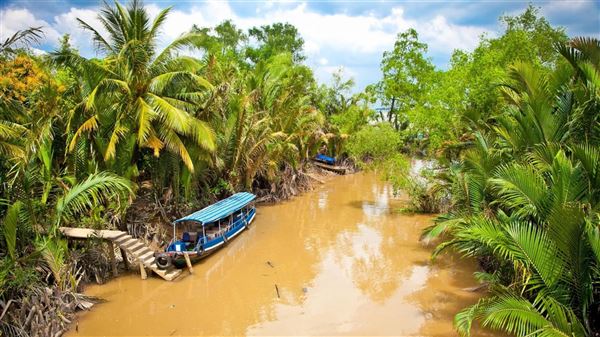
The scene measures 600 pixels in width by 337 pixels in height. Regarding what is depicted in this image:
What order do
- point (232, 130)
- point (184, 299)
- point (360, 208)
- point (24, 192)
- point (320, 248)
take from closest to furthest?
point (24, 192)
point (184, 299)
point (320, 248)
point (232, 130)
point (360, 208)

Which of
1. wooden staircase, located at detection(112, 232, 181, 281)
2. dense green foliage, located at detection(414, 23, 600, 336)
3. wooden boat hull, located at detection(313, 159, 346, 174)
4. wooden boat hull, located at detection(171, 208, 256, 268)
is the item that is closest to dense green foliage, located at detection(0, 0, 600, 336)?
dense green foliage, located at detection(414, 23, 600, 336)

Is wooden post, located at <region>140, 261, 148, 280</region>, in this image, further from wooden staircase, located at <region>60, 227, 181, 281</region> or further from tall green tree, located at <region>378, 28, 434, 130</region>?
tall green tree, located at <region>378, 28, 434, 130</region>

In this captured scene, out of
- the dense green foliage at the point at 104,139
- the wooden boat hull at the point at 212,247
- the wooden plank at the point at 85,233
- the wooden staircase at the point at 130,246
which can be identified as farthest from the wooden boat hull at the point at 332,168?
the wooden plank at the point at 85,233

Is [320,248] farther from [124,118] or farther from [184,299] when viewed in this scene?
[124,118]

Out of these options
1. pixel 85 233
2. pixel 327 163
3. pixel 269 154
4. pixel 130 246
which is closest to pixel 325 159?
pixel 327 163

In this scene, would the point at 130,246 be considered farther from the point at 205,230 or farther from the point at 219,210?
the point at 219,210

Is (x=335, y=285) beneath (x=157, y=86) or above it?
beneath

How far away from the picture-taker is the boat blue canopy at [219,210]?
12.4 meters

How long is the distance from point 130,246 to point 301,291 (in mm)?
4682

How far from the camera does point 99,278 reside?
10.8 m

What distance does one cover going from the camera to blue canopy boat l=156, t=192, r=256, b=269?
11609 millimetres

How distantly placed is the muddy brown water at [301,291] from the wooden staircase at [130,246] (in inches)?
10.7

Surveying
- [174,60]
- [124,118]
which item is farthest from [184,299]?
[174,60]

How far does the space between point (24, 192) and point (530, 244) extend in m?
9.86
